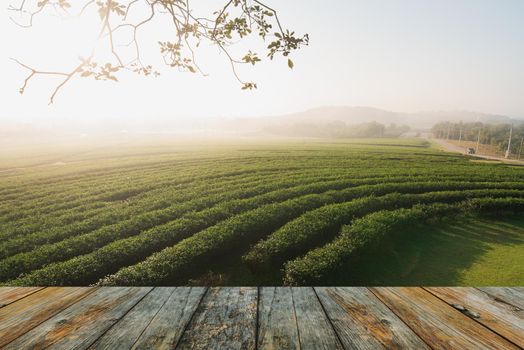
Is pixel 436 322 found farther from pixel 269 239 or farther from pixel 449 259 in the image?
pixel 449 259

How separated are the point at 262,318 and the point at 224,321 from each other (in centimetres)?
24

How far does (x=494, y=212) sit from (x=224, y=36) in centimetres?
1625

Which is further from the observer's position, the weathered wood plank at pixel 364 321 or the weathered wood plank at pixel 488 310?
the weathered wood plank at pixel 488 310

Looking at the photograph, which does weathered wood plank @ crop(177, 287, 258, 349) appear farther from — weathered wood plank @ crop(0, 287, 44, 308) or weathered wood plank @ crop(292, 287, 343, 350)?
weathered wood plank @ crop(0, 287, 44, 308)

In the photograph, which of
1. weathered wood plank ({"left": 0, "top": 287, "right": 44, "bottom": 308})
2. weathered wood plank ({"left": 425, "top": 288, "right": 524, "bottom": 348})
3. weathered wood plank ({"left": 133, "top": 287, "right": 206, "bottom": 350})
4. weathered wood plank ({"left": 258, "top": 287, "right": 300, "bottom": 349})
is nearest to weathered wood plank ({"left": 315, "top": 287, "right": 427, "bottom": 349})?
weathered wood plank ({"left": 258, "top": 287, "right": 300, "bottom": 349})

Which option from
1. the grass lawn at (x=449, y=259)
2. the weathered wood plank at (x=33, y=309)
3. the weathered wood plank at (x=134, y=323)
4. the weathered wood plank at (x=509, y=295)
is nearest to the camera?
the weathered wood plank at (x=134, y=323)

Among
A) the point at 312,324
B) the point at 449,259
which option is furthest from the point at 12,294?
the point at 449,259

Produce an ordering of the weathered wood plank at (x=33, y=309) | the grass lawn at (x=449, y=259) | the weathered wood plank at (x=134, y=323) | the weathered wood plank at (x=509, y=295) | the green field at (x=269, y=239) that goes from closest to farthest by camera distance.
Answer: the weathered wood plank at (x=134, y=323)
the weathered wood plank at (x=33, y=309)
the weathered wood plank at (x=509, y=295)
the green field at (x=269, y=239)
the grass lawn at (x=449, y=259)

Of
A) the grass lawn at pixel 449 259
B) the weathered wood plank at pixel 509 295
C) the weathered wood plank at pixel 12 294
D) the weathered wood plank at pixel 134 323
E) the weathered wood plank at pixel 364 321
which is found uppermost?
the weathered wood plank at pixel 134 323

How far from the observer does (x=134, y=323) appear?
6.17 feet

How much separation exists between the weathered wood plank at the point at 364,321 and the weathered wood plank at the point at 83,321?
4.59 ft

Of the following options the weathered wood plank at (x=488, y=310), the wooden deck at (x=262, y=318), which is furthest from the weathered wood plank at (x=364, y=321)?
the weathered wood plank at (x=488, y=310)

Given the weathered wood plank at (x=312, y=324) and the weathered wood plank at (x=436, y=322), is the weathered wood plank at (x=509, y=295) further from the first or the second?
the weathered wood plank at (x=312, y=324)

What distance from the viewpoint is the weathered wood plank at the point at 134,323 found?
1676mm
